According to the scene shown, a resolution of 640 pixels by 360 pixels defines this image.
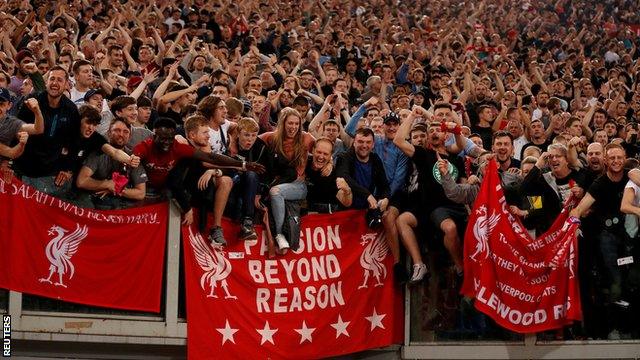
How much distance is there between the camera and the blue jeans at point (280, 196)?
12.9 meters

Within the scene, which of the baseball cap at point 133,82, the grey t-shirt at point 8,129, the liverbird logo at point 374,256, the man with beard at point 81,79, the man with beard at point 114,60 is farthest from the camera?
A: the man with beard at point 114,60

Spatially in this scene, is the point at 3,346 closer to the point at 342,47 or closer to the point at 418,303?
the point at 418,303

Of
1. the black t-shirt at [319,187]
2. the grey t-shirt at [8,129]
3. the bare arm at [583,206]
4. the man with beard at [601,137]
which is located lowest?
the bare arm at [583,206]

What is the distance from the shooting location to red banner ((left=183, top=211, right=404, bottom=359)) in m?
12.8

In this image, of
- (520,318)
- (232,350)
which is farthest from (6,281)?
(520,318)

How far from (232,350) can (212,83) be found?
475 cm

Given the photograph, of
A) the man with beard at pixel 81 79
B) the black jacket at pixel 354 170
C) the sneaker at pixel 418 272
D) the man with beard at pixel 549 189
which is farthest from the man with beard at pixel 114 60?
the man with beard at pixel 549 189

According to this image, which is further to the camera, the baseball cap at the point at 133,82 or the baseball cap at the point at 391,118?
the baseball cap at the point at 133,82

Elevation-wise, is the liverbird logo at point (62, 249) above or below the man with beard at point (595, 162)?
below

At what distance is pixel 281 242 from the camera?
12930 millimetres

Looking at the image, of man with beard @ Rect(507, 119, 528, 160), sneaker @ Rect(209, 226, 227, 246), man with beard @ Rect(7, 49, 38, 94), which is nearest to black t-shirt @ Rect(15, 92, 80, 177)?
sneaker @ Rect(209, 226, 227, 246)

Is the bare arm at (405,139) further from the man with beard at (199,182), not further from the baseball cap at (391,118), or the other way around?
the man with beard at (199,182)

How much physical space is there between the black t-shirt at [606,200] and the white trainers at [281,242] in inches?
128

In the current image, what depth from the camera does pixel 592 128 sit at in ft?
66.1
